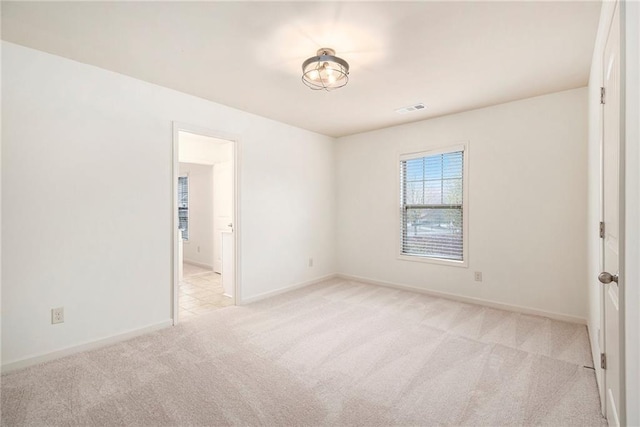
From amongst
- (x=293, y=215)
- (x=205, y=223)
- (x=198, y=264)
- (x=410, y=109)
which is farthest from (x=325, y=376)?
(x=198, y=264)

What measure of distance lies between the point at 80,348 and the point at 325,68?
10.4ft

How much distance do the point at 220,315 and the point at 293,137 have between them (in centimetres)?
276

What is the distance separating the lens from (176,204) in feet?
10.9

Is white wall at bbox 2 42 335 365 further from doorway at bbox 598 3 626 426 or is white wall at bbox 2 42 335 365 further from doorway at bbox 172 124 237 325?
doorway at bbox 598 3 626 426

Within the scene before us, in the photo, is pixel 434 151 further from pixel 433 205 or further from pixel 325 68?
pixel 325 68

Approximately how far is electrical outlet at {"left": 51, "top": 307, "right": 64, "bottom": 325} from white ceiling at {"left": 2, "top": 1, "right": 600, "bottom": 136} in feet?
6.98

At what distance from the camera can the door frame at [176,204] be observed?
330 centimetres

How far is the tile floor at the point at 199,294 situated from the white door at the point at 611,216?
11.8ft

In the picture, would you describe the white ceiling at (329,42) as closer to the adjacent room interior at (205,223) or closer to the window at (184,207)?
the adjacent room interior at (205,223)

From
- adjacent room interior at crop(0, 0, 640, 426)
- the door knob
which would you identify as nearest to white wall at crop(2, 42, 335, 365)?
adjacent room interior at crop(0, 0, 640, 426)

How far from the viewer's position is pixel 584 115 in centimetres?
324

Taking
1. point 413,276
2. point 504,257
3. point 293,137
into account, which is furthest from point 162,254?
point 504,257

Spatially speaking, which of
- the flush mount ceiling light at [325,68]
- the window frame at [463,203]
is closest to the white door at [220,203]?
the window frame at [463,203]

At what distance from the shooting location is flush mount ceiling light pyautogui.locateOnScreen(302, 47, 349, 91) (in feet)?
7.98
